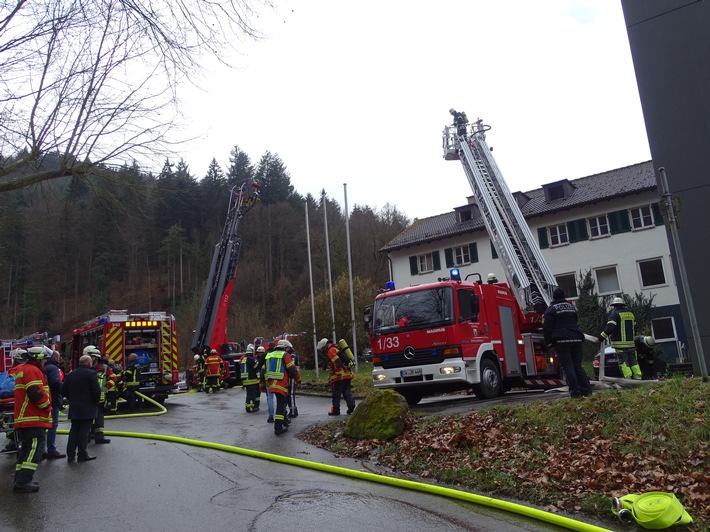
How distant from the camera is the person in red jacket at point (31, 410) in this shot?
270 inches

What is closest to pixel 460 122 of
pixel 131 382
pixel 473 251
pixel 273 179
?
pixel 131 382

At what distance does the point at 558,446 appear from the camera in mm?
6414

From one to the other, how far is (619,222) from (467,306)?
20699mm

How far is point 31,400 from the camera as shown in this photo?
7055mm

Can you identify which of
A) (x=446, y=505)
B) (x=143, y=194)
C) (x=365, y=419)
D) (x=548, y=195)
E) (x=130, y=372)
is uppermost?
(x=548, y=195)

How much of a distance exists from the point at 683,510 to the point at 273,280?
5328 cm

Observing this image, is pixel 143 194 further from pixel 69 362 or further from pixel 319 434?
pixel 69 362

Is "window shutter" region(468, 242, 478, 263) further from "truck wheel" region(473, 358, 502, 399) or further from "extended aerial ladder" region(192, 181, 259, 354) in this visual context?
"truck wheel" region(473, 358, 502, 399)

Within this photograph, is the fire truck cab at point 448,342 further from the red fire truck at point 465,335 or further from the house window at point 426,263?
the house window at point 426,263

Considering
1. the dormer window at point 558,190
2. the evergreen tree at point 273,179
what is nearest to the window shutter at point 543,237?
the dormer window at point 558,190

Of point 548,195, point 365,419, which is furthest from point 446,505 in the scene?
point 548,195

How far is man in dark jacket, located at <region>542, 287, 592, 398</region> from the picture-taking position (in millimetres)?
8398

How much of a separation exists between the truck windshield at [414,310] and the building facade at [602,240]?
17216 mm

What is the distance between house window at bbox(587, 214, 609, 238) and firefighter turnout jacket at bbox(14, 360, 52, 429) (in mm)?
27282
